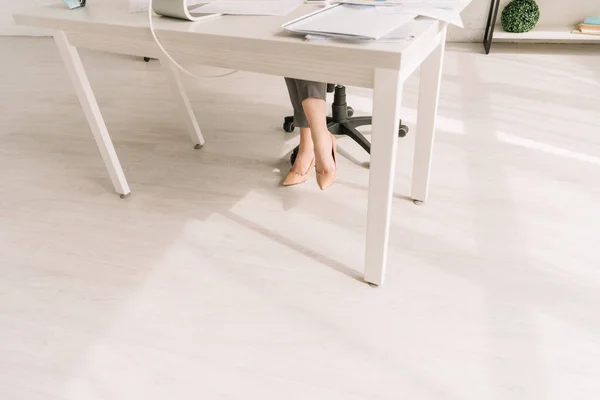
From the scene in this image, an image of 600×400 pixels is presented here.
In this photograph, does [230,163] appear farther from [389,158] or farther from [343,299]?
[389,158]

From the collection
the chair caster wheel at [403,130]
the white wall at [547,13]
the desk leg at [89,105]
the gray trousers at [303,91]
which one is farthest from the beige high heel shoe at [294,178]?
the white wall at [547,13]

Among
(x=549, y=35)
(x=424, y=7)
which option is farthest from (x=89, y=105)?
(x=549, y=35)

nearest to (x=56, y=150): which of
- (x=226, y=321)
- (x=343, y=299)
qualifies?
(x=226, y=321)

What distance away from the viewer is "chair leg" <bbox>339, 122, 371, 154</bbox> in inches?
67.6

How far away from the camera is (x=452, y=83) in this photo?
7.72 feet

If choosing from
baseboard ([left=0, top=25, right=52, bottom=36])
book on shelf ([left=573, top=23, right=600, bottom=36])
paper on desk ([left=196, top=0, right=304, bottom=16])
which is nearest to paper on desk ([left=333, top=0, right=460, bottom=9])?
paper on desk ([left=196, top=0, right=304, bottom=16])

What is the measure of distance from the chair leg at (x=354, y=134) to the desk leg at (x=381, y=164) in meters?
0.67

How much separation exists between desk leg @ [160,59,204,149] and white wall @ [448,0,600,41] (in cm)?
205

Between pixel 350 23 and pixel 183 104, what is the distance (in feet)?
3.67

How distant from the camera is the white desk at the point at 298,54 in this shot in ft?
2.71

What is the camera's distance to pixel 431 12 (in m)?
0.94

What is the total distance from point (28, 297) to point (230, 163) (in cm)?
84

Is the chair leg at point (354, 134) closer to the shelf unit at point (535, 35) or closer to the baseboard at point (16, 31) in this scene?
the shelf unit at point (535, 35)

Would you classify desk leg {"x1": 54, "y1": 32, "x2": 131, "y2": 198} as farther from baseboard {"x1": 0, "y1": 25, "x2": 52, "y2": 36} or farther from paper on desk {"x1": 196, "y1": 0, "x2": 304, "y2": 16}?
baseboard {"x1": 0, "y1": 25, "x2": 52, "y2": 36}
